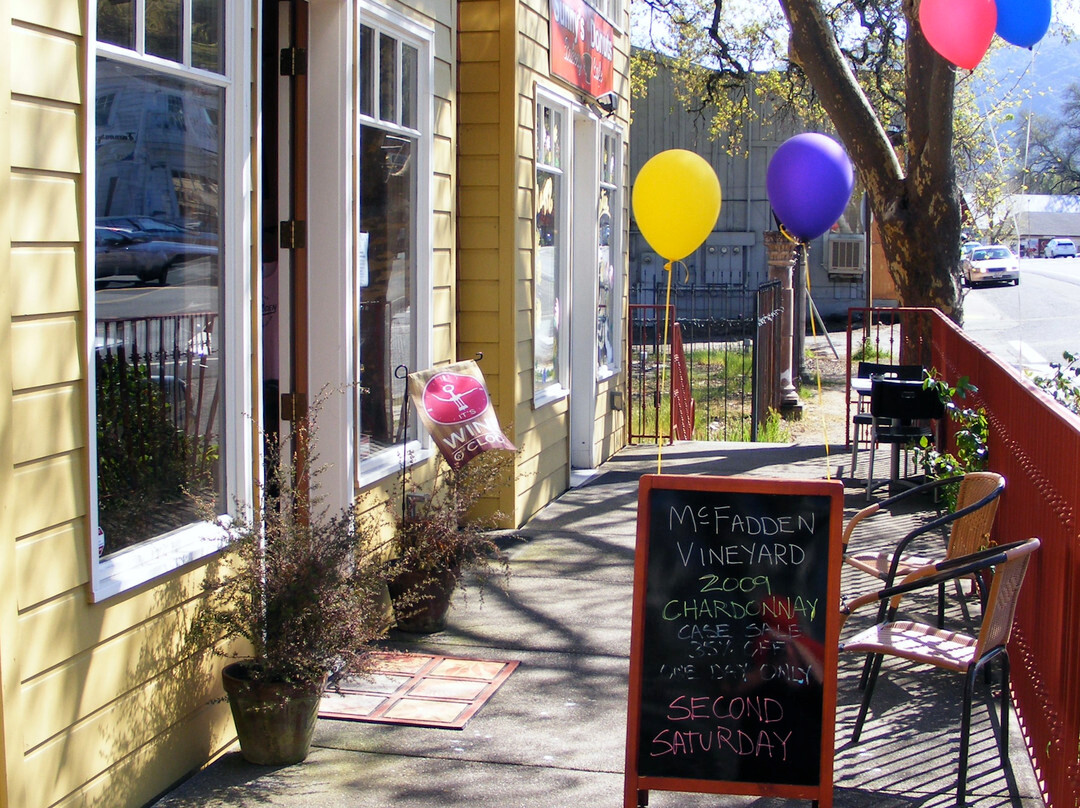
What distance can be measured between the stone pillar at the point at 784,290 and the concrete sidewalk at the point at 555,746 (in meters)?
9.05

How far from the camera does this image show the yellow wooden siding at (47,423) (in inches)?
126

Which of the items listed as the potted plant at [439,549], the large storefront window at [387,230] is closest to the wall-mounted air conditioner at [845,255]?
the large storefront window at [387,230]

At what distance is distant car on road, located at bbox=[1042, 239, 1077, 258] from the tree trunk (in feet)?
193

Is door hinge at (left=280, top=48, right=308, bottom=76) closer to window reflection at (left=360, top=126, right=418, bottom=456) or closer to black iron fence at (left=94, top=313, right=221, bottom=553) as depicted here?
window reflection at (left=360, top=126, right=418, bottom=456)

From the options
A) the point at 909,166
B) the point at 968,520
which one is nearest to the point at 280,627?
the point at 968,520

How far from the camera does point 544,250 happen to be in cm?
866

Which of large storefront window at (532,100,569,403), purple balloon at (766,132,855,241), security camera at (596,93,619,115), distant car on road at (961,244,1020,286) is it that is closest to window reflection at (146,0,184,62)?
purple balloon at (766,132,855,241)

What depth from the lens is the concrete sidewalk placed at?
3988mm

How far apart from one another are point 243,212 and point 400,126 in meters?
2.05

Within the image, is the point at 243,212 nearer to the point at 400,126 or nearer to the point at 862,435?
the point at 400,126

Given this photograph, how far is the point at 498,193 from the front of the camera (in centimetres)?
753

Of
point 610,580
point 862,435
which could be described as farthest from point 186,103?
point 862,435

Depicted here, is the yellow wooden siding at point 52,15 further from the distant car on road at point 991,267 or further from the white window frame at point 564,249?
the distant car on road at point 991,267

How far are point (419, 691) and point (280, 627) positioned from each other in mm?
1072
